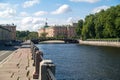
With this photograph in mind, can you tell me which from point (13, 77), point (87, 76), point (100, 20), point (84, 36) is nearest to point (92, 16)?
point (84, 36)

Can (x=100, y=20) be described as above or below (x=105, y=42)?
above

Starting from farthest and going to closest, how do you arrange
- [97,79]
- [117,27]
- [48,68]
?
[117,27] < [97,79] < [48,68]

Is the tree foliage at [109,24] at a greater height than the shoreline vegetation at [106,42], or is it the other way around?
the tree foliage at [109,24]

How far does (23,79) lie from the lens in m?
19.6

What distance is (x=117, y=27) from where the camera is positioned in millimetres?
120438

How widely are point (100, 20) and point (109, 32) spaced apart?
1613 centimetres

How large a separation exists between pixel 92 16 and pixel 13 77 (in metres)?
156

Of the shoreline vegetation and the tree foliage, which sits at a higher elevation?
the tree foliage

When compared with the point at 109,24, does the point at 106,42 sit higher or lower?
lower

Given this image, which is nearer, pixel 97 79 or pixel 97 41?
pixel 97 79

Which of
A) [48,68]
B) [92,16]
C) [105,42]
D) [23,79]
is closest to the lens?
[48,68]

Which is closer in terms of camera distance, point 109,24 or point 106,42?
point 109,24

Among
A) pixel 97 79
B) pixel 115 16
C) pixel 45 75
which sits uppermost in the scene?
pixel 115 16

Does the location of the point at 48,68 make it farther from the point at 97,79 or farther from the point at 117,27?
the point at 117,27
